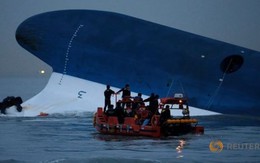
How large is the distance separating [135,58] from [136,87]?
1475mm

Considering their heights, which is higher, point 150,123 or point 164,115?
point 164,115

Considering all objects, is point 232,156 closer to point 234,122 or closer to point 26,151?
point 26,151

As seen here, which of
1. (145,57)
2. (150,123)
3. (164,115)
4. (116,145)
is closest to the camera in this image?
(116,145)

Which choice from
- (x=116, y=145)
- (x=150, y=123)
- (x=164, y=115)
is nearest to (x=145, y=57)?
(x=150, y=123)

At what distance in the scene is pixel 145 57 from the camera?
33.7 m

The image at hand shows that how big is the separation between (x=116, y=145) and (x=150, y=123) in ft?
8.95

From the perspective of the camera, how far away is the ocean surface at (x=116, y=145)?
62.4 feet

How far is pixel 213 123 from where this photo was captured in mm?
29891

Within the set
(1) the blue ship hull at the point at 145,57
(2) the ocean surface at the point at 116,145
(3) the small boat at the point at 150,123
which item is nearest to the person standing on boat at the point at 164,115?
(3) the small boat at the point at 150,123

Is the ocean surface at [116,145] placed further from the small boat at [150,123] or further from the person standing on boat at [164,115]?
the person standing on boat at [164,115]

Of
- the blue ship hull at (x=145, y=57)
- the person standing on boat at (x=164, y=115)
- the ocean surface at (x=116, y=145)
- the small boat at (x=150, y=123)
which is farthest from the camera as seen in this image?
the blue ship hull at (x=145, y=57)

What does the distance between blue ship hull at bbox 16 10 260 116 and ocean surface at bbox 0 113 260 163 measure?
2.17 meters

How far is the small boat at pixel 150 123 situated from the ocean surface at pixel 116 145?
28 centimetres

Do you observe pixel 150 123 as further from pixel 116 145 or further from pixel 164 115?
pixel 116 145
